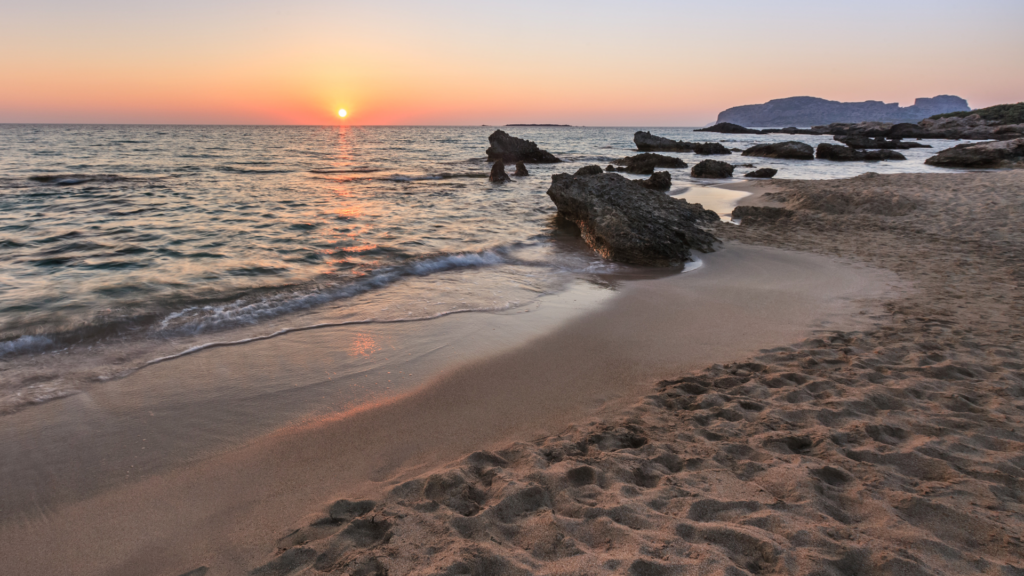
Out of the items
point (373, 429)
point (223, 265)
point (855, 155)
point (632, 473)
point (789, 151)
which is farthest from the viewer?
point (789, 151)

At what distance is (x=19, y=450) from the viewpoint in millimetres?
2744

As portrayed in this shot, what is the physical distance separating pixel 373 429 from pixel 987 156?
31.9 metres

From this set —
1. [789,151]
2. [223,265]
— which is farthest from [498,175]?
[789,151]

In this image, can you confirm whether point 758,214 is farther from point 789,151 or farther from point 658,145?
point 658,145

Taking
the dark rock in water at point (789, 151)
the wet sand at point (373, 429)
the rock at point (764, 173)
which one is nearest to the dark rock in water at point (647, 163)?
the rock at point (764, 173)

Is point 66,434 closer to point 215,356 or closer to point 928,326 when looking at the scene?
point 215,356

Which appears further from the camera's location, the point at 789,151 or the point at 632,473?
the point at 789,151

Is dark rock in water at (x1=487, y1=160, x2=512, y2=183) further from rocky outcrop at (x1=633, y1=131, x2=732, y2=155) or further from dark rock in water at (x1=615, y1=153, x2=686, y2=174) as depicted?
rocky outcrop at (x1=633, y1=131, x2=732, y2=155)

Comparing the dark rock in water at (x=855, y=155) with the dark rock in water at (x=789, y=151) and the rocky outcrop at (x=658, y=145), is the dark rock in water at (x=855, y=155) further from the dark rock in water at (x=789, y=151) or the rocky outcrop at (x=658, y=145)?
the rocky outcrop at (x=658, y=145)

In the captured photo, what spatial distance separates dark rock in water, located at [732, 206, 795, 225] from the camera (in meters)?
10.8

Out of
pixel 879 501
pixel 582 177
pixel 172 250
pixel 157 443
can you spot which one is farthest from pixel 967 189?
pixel 172 250

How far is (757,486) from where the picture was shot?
2.30 metres

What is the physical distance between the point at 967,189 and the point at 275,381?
15978 mm

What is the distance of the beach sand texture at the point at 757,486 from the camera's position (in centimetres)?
187
